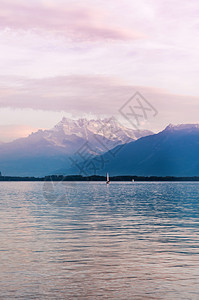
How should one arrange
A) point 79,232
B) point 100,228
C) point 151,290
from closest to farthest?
point 151,290 → point 79,232 → point 100,228

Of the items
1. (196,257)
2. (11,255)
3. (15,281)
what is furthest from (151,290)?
(11,255)

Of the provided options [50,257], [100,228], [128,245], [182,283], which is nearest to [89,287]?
[182,283]

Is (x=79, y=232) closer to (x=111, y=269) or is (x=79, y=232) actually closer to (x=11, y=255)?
(x=11, y=255)

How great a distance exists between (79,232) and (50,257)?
15.0 meters

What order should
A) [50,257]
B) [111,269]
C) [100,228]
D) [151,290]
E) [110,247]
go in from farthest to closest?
[100,228] < [110,247] < [50,257] < [111,269] < [151,290]

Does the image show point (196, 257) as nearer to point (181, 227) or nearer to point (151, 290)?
point (151, 290)

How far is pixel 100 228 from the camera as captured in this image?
52.5m

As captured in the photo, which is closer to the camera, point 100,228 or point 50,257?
point 50,257

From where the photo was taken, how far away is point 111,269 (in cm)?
3000

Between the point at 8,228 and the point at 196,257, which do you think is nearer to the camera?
the point at 196,257

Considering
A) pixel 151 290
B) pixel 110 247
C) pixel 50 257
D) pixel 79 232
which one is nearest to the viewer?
pixel 151 290

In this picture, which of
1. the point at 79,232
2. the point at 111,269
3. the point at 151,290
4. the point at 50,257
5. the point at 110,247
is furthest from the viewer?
the point at 79,232

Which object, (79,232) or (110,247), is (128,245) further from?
(79,232)

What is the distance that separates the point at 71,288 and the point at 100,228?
1082 inches
